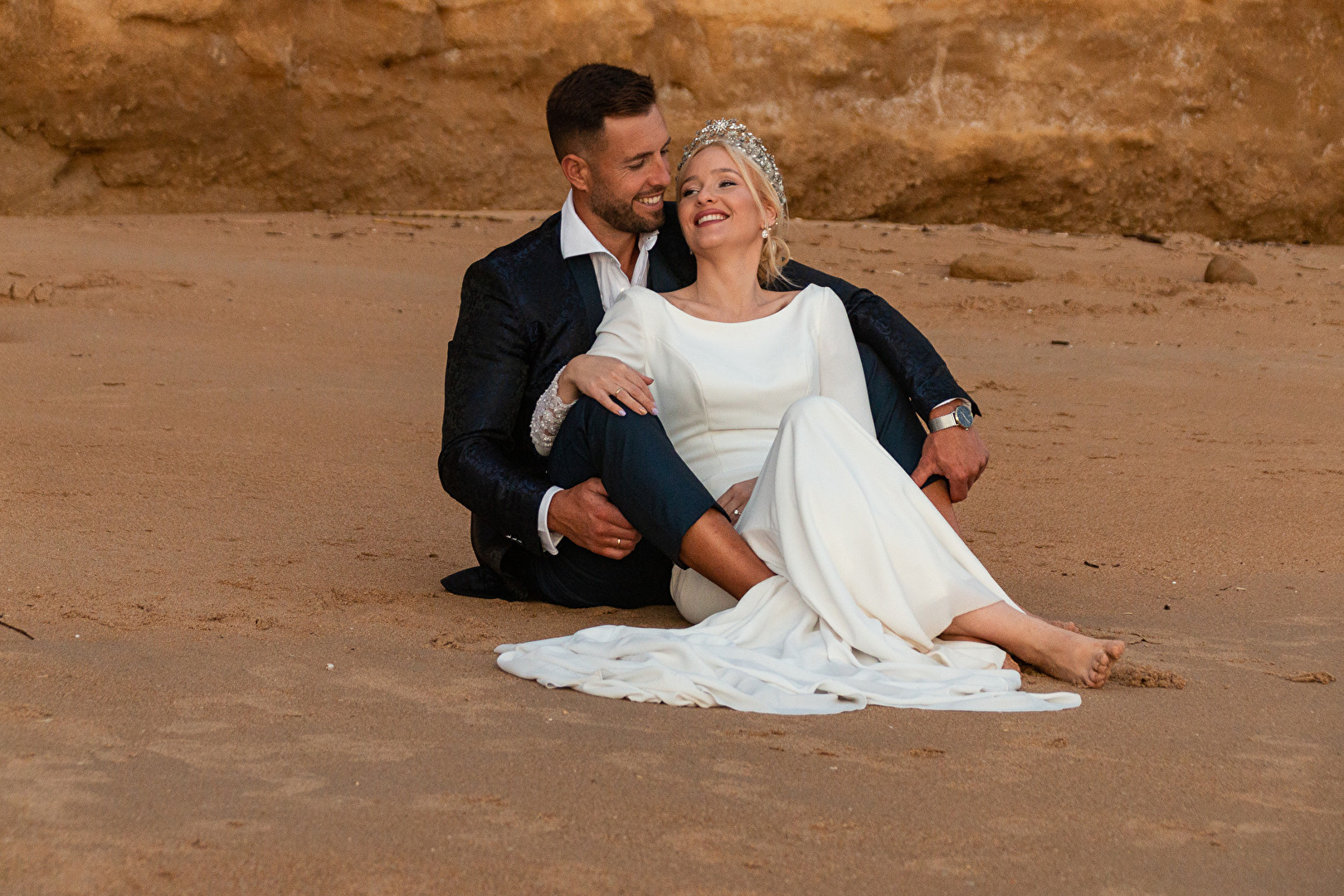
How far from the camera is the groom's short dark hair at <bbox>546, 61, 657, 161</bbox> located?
376 cm

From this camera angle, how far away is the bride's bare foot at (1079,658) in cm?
278

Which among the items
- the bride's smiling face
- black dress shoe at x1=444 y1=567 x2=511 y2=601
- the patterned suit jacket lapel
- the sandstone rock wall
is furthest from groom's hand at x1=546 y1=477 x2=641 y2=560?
the sandstone rock wall


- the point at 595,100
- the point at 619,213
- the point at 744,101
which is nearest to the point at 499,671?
the point at 619,213

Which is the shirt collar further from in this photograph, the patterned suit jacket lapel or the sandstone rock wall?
the sandstone rock wall

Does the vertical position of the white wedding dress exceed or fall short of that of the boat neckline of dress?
it falls short

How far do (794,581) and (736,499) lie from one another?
0.37 meters

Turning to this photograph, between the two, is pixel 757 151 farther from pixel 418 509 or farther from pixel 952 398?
pixel 418 509

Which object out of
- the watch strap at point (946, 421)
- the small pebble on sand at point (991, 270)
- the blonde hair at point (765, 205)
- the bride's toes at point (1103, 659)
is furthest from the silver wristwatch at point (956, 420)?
the small pebble on sand at point (991, 270)

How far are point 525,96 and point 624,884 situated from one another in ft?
31.6

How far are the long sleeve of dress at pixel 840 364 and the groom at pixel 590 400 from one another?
12 cm

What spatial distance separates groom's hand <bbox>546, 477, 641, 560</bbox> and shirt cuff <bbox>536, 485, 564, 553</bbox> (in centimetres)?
4

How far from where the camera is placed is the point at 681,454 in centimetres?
340

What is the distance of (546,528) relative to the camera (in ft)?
10.7

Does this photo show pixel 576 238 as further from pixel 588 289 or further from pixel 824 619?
pixel 824 619
